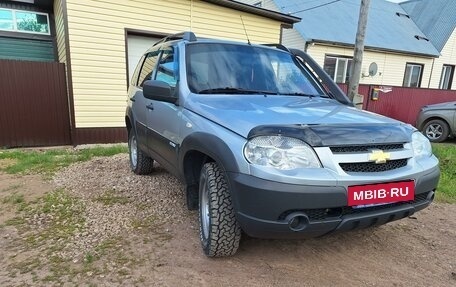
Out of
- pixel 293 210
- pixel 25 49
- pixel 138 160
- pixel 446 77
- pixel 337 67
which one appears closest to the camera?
pixel 293 210

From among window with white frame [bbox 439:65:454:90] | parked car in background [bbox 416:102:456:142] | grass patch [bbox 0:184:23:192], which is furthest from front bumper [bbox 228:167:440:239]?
window with white frame [bbox 439:65:454:90]

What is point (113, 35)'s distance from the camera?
27.0 feet

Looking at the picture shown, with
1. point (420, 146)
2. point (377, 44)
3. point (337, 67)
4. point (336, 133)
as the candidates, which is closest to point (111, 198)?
point (336, 133)

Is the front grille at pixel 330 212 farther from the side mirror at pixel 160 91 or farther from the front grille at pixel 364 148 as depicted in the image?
the side mirror at pixel 160 91

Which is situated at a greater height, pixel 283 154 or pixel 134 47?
pixel 134 47

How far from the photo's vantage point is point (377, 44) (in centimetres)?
1622

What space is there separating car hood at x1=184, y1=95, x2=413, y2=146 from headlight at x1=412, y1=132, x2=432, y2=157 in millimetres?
104

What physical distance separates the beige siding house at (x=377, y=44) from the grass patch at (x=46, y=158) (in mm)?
10346

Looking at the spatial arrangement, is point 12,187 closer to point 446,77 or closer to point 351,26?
point 351,26

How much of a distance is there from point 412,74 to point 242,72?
1762 centimetres

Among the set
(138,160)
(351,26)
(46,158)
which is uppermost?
(351,26)

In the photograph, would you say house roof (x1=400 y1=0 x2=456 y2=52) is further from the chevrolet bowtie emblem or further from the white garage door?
the chevrolet bowtie emblem

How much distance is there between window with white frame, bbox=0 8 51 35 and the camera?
9.31 metres

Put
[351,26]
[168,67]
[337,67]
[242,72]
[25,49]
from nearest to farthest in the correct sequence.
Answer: [242,72], [168,67], [25,49], [337,67], [351,26]
